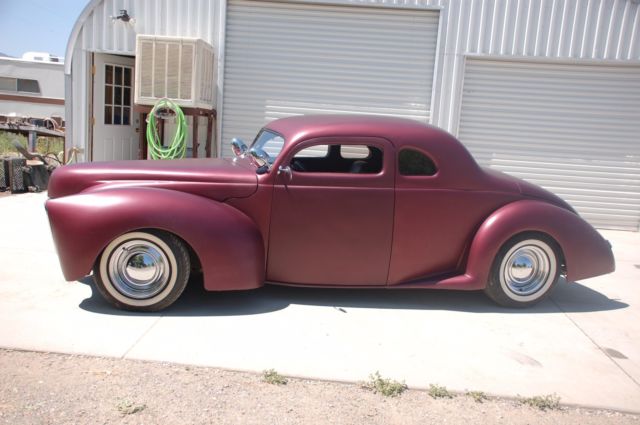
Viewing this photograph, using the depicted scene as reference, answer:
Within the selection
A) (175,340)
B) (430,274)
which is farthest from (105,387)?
(430,274)

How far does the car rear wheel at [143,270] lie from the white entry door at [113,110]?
6.25 metres

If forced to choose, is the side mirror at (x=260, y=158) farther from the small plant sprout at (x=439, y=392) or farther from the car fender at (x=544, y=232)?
the small plant sprout at (x=439, y=392)

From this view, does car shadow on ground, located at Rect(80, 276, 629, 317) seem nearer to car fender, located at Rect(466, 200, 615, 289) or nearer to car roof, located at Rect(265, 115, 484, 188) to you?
car fender, located at Rect(466, 200, 615, 289)

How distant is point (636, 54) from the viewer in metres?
9.12

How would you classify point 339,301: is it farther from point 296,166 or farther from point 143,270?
point 143,270

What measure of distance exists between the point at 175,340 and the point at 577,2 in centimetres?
820

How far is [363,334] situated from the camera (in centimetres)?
441

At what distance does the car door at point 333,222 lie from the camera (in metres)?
4.74

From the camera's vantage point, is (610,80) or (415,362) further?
(610,80)

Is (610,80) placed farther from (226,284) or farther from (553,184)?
(226,284)

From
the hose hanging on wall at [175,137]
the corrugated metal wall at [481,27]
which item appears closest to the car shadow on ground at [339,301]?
the hose hanging on wall at [175,137]

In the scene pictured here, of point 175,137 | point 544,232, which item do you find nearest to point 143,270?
point 544,232

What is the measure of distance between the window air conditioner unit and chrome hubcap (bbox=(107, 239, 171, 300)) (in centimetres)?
479

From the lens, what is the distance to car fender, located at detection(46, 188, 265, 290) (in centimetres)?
438
